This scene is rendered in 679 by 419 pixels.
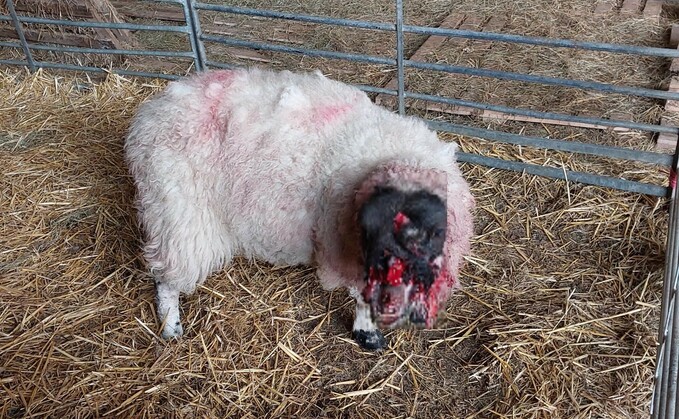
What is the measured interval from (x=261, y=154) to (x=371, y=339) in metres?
1.10

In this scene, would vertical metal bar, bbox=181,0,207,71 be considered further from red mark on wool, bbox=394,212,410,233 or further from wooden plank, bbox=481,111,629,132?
red mark on wool, bbox=394,212,410,233

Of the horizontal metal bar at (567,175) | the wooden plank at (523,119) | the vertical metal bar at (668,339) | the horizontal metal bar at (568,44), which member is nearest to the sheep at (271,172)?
the vertical metal bar at (668,339)

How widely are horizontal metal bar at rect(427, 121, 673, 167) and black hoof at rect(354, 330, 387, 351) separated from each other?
69.0 inches

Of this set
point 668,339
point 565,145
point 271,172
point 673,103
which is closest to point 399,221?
point 271,172

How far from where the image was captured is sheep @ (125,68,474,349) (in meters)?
2.65

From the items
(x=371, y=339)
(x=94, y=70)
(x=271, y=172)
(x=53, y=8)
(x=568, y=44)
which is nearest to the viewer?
(x=271, y=172)

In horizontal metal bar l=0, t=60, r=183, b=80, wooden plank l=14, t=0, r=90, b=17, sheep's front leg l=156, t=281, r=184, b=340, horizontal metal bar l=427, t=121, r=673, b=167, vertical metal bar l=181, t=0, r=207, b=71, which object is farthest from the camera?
wooden plank l=14, t=0, r=90, b=17

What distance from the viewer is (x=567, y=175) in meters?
4.07

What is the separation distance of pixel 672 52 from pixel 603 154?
75cm

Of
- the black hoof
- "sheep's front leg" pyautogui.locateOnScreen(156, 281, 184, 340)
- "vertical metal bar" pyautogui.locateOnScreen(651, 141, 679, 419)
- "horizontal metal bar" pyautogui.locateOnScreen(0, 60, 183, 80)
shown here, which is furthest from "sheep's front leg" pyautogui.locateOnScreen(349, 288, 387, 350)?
"horizontal metal bar" pyautogui.locateOnScreen(0, 60, 183, 80)

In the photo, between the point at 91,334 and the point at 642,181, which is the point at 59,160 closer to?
the point at 91,334

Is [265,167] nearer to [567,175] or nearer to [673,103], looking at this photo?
[567,175]

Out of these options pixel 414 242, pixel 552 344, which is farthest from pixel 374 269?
pixel 552 344

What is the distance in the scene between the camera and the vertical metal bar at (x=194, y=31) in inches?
177
